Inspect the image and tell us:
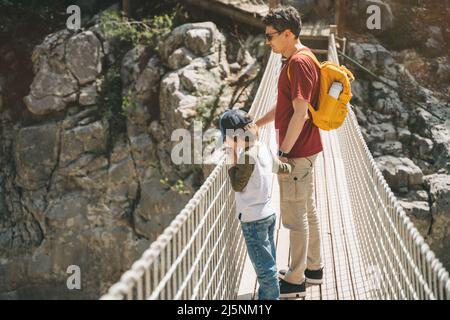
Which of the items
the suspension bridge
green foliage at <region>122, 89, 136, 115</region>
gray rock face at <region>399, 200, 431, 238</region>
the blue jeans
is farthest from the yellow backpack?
green foliage at <region>122, 89, 136, 115</region>

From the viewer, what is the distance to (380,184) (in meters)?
3.49

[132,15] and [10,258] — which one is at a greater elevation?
[132,15]

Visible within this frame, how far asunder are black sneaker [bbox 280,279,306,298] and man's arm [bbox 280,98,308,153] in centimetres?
86

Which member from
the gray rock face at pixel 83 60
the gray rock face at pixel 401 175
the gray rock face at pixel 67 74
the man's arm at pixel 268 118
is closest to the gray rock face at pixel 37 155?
the gray rock face at pixel 67 74

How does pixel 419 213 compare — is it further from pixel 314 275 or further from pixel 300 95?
pixel 300 95

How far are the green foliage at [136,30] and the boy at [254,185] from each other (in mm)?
7910

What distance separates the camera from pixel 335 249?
14.7 feet

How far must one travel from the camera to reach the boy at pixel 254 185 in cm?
302

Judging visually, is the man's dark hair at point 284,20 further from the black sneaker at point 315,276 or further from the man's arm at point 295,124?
the black sneaker at point 315,276

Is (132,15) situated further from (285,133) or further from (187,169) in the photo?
(285,133)

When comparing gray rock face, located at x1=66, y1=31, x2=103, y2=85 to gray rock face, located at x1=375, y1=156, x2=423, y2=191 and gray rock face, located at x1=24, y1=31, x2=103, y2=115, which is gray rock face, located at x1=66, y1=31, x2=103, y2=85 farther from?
gray rock face, located at x1=375, y1=156, x2=423, y2=191
